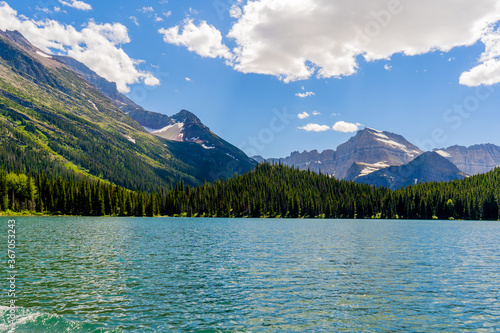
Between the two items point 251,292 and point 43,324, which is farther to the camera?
point 251,292

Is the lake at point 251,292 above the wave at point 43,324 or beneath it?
beneath

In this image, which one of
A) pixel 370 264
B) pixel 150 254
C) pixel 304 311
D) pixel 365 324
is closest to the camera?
pixel 365 324

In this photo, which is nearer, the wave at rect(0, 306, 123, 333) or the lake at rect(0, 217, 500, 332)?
the wave at rect(0, 306, 123, 333)

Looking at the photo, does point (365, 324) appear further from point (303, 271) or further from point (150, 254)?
point (150, 254)

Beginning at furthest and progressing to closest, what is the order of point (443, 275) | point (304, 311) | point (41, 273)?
point (443, 275) → point (41, 273) → point (304, 311)

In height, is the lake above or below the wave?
below

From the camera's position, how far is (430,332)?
72.8ft

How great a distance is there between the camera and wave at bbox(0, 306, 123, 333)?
21.7 m

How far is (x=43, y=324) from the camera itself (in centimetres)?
2236

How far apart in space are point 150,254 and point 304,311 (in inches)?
1381

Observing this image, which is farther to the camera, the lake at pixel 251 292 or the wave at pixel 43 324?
the lake at pixel 251 292

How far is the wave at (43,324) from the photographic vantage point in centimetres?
2172

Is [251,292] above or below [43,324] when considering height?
below

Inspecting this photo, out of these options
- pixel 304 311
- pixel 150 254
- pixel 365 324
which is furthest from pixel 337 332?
pixel 150 254
